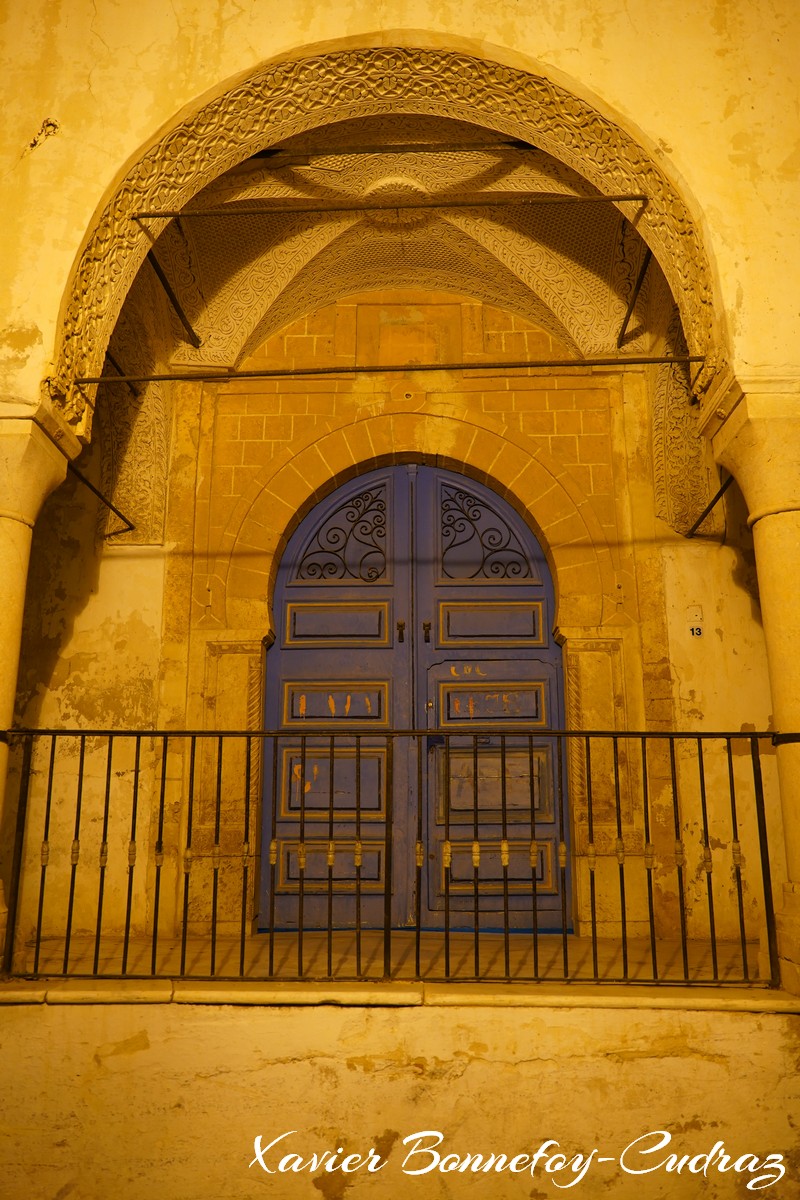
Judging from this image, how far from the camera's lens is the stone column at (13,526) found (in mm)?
3852

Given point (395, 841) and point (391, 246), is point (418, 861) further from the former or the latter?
point (391, 246)

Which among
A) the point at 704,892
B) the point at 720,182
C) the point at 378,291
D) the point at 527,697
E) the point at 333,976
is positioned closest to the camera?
the point at 333,976

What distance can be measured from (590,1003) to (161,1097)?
162 cm

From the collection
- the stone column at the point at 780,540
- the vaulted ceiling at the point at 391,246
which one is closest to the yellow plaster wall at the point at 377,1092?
the stone column at the point at 780,540

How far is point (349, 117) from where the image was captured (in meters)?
4.57

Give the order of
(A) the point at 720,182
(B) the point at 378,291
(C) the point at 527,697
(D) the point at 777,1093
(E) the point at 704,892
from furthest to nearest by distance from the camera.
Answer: (B) the point at 378,291 → (C) the point at 527,697 → (E) the point at 704,892 → (A) the point at 720,182 → (D) the point at 777,1093

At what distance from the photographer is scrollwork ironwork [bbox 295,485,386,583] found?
20.3 feet

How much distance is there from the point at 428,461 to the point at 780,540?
2.86 m

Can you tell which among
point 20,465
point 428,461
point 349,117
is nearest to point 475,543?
point 428,461

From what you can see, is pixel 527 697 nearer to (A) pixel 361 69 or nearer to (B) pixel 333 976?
(B) pixel 333 976

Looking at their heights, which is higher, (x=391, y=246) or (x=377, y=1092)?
(x=391, y=246)

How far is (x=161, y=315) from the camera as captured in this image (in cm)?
595

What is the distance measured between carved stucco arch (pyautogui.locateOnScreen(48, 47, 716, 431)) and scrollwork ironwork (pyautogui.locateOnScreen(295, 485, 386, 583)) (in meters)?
2.17

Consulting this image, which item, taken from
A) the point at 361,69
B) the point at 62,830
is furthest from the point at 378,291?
the point at 62,830
